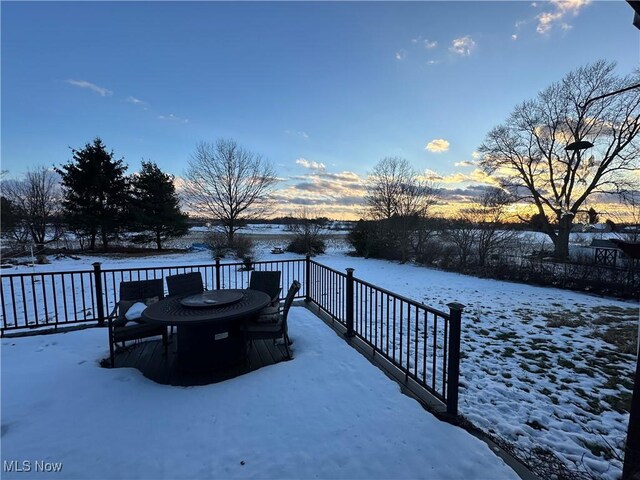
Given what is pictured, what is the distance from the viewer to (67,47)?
5.18 metres

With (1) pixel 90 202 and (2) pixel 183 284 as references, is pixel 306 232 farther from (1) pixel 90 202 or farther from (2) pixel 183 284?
(1) pixel 90 202

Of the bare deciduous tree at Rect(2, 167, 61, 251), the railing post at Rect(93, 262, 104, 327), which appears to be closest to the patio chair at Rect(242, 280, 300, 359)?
the railing post at Rect(93, 262, 104, 327)

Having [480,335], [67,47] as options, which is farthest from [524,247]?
[67,47]

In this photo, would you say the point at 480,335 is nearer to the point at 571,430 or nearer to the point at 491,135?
the point at 571,430

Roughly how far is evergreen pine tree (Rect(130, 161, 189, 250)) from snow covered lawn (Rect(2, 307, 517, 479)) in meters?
16.3

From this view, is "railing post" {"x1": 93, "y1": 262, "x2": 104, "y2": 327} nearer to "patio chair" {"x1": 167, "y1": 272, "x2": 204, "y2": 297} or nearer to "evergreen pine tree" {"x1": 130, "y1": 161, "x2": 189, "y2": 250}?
"patio chair" {"x1": 167, "y1": 272, "x2": 204, "y2": 297}

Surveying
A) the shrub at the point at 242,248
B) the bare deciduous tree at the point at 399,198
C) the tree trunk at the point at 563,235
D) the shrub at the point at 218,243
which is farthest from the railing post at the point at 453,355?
the tree trunk at the point at 563,235

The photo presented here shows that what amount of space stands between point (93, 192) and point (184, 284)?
55.3 feet

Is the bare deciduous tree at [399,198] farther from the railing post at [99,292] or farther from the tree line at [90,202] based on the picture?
the tree line at [90,202]

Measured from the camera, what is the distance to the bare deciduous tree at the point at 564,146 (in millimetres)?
13109

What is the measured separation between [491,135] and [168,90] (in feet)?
55.8

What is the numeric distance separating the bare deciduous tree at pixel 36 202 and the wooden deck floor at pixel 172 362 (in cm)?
1719

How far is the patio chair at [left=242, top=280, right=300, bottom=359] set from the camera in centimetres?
316

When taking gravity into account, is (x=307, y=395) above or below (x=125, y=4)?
below
